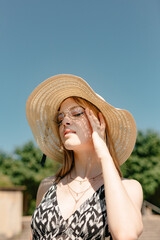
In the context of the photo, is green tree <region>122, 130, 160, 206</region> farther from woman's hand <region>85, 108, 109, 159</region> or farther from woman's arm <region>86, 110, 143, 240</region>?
woman's arm <region>86, 110, 143, 240</region>

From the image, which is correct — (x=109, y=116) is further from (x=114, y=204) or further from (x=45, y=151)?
(x=114, y=204)

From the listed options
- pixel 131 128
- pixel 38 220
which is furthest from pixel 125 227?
pixel 131 128

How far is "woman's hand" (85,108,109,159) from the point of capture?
6.65 ft

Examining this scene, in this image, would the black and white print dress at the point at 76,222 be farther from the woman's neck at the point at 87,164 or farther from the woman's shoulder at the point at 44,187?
the woman's shoulder at the point at 44,187

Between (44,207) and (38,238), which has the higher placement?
(44,207)

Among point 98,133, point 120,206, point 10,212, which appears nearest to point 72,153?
point 98,133

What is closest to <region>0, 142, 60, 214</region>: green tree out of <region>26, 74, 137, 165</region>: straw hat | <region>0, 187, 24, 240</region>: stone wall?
<region>0, 187, 24, 240</region>: stone wall

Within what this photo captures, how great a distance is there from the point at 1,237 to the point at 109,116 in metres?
10.6

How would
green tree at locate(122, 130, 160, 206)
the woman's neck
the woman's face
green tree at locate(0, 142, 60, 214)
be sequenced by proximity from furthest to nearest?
1. green tree at locate(0, 142, 60, 214)
2. green tree at locate(122, 130, 160, 206)
3. the woman's neck
4. the woman's face

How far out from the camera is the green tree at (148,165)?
90.4 feet

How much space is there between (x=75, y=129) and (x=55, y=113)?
56 cm

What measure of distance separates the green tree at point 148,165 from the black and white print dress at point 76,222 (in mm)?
25701

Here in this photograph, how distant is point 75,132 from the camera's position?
2.31 m

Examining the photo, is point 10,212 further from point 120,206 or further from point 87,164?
point 120,206
